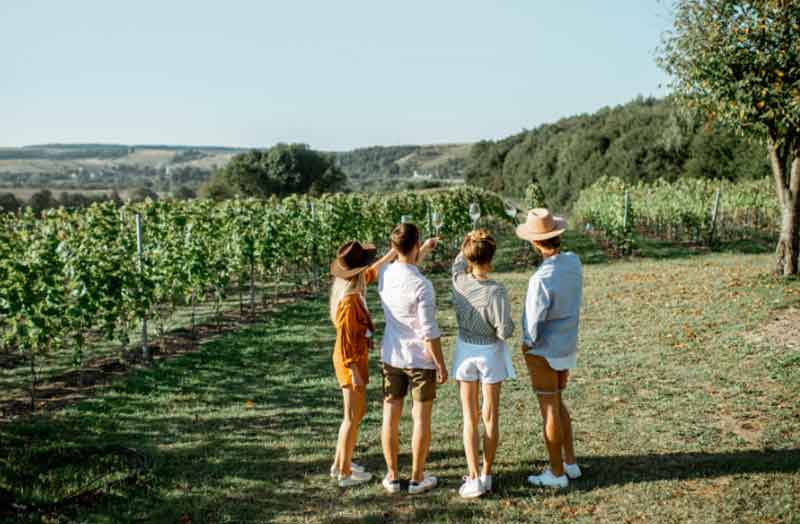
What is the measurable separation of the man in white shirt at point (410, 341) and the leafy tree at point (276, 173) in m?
62.3

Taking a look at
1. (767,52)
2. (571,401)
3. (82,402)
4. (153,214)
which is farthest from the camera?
(153,214)

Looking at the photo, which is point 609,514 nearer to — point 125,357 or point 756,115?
point 125,357

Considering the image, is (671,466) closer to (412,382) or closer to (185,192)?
(412,382)

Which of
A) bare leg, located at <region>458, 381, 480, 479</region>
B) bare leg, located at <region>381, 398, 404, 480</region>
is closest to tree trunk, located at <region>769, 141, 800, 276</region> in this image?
bare leg, located at <region>458, 381, 480, 479</region>

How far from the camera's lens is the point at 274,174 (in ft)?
219

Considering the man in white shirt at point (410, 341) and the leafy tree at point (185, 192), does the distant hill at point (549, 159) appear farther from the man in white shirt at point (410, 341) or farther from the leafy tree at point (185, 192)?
the man in white shirt at point (410, 341)

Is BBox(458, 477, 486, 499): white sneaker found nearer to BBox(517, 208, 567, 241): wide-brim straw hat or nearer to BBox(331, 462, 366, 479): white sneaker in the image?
BBox(331, 462, 366, 479): white sneaker

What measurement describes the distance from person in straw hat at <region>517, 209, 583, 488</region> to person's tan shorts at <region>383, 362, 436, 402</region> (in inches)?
27.7

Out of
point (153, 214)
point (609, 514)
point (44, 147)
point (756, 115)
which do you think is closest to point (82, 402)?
point (609, 514)

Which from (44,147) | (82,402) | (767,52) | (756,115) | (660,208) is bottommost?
(82,402)

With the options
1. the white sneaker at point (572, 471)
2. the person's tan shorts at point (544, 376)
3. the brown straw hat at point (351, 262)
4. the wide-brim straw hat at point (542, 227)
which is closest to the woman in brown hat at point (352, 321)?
the brown straw hat at point (351, 262)

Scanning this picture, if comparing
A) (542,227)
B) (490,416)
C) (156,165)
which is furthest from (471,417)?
(156,165)

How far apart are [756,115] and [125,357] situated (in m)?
10.9

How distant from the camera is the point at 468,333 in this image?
4270mm
